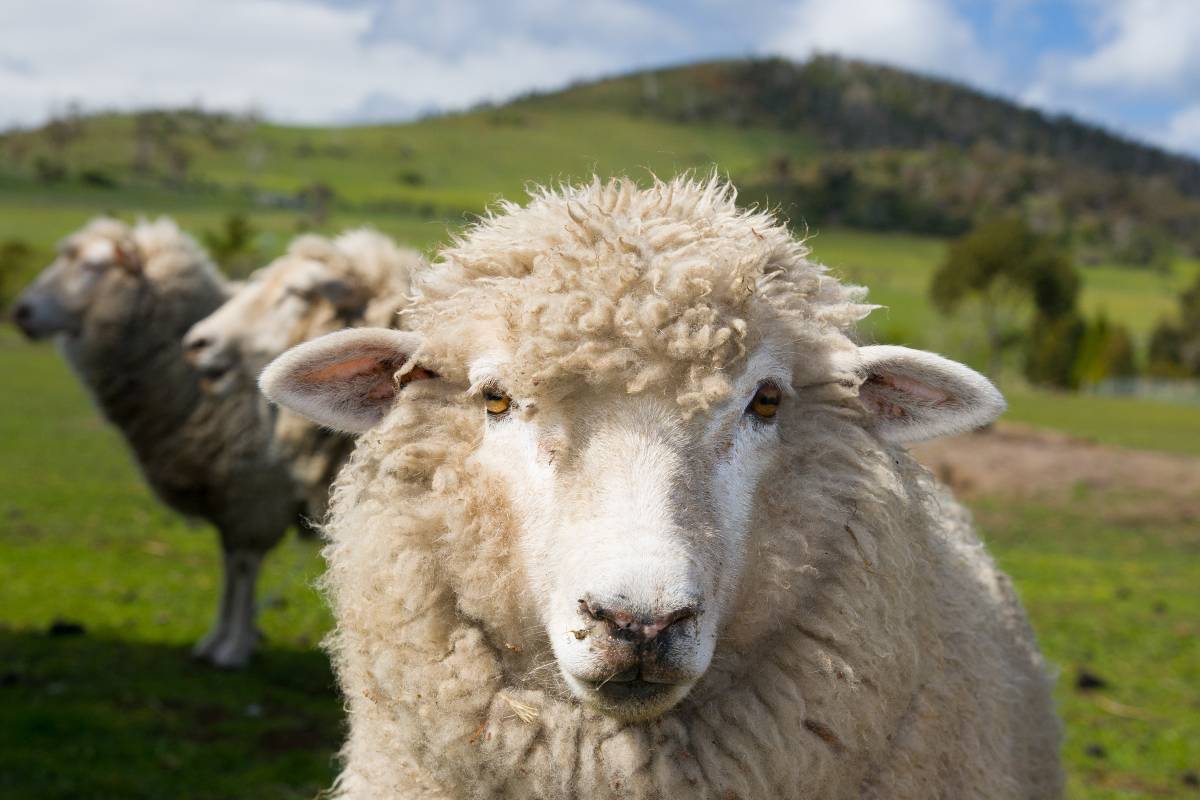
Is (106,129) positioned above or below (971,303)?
below

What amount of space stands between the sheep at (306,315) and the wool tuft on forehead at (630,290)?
3.76 meters

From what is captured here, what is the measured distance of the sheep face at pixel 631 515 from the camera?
2055mm

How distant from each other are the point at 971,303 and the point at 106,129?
12417 centimetres

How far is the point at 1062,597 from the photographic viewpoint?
38.9 ft

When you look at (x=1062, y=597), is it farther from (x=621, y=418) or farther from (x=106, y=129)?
(x=106, y=129)

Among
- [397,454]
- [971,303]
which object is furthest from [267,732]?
[971,303]

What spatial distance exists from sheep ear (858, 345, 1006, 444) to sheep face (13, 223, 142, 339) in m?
8.18

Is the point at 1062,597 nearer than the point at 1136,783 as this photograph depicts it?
No

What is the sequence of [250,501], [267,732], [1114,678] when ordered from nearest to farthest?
1. [267,732]
2. [250,501]
3. [1114,678]

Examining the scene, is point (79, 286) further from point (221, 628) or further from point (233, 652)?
point (233, 652)

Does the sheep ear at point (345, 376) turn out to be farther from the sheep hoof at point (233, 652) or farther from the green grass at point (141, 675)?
the sheep hoof at point (233, 652)

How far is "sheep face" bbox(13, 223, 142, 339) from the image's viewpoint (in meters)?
9.34

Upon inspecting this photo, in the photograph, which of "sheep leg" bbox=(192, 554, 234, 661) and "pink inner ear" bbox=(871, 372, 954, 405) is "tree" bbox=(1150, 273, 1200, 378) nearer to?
"sheep leg" bbox=(192, 554, 234, 661)

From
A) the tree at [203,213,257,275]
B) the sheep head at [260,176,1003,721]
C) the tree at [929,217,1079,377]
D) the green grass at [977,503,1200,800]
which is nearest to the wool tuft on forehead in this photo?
the sheep head at [260,176,1003,721]
